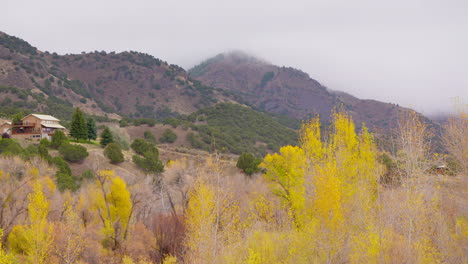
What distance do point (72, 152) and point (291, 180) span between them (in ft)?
125

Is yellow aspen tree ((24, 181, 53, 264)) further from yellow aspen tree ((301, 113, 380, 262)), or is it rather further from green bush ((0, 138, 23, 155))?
yellow aspen tree ((301, 113, 380, 262))

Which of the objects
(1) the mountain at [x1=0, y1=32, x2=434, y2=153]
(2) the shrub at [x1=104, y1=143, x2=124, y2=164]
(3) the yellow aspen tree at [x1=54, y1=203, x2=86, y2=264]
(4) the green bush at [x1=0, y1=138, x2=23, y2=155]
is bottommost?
(3) the yellow aspen tree at [x1=54, y1=203, x2=86, y2=264]

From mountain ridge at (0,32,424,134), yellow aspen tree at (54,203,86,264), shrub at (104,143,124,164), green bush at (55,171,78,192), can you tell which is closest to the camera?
yellow aspen tree at (54,203,86,264)

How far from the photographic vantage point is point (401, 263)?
15312mm

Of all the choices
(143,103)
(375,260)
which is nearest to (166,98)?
(143,103)

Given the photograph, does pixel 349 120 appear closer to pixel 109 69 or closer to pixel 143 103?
pixel 143 103

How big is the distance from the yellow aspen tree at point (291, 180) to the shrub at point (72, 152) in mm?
33089

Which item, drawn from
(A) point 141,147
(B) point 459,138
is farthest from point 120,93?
(B) point 459,138

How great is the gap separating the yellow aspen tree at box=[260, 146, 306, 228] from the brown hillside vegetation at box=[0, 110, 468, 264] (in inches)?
4.8

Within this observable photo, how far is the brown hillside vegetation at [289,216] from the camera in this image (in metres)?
17.3

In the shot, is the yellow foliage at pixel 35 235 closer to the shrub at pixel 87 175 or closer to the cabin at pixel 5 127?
the shrub at pixel 87 175

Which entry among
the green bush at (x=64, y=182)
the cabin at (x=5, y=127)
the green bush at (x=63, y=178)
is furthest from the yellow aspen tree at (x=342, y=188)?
the cabin at (x=5, y=127)

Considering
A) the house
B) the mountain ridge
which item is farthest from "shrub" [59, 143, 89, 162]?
the mountain ridge

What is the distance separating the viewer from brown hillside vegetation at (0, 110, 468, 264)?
17.3 meters
